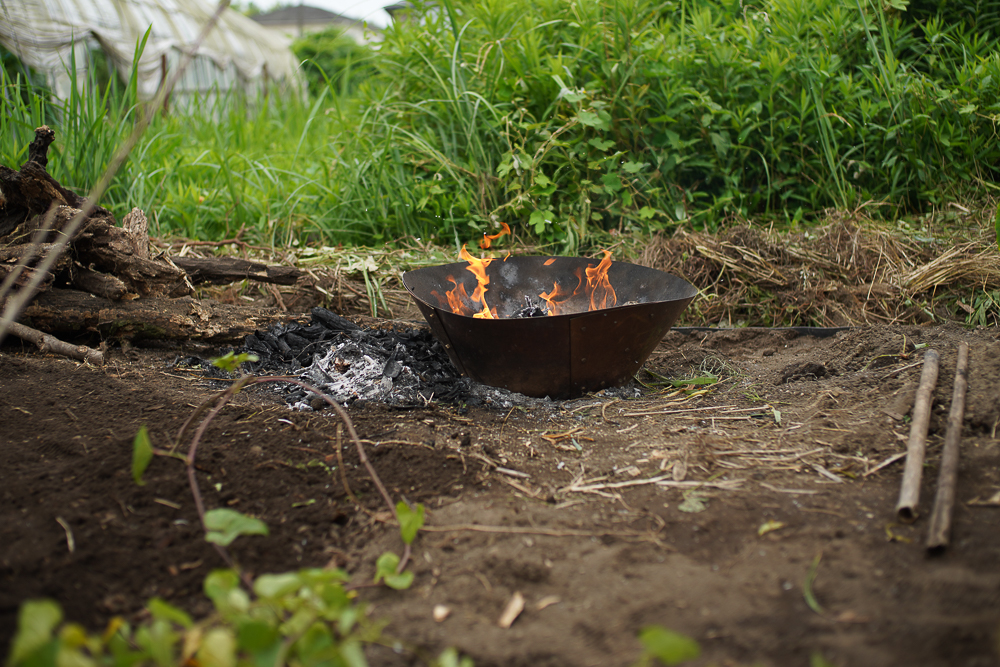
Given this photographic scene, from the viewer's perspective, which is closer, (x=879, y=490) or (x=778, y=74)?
(x=879, y=490)

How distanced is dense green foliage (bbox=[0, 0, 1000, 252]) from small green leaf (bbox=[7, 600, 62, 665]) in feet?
11.1

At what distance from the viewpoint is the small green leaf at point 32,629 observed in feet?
2.91

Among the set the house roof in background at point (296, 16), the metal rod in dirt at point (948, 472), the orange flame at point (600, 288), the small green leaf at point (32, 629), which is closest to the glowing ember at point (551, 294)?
the orange flame at point (600, 288)

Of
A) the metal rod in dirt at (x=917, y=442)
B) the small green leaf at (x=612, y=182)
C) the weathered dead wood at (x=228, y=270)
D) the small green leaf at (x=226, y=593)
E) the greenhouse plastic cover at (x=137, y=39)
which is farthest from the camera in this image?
the greenhouse plastic cover at (x=137, y=39)

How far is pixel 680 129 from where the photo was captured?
4305 mm

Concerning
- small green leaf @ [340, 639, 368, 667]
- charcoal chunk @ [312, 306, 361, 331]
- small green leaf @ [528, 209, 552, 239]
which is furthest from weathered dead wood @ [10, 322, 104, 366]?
small green leaf @ [528, 209, 552, 239]

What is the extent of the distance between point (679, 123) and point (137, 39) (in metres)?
7.26

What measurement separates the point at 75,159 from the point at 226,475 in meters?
3.14

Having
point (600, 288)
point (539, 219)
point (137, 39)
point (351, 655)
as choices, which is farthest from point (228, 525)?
point (137, 39)

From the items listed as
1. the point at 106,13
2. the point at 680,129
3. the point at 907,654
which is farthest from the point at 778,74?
the point at 106,13

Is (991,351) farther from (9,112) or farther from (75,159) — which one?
(9,112)

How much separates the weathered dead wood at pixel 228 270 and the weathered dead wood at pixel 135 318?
13.2 inches

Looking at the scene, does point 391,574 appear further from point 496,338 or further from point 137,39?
point 137,39

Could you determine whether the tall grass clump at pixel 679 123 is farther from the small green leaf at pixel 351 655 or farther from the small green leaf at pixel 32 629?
the small green leaf at pixel 32 629
